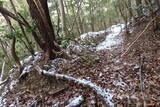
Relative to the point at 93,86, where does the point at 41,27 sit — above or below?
above

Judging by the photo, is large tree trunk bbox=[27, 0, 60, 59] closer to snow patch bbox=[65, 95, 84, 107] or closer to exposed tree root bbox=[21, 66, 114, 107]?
exposed tree root bbox=[21, 66, 114, 107]

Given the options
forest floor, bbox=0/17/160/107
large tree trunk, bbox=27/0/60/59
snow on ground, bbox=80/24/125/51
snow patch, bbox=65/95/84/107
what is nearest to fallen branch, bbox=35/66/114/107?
forest floor, bbox=0/17/160/107

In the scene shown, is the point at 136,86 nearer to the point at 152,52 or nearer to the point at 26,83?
the point at 152,52

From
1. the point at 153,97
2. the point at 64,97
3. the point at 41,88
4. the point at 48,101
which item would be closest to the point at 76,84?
the point at 64,97

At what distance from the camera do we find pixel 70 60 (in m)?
6.25

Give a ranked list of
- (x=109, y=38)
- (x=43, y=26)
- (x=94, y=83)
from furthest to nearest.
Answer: (x=109, y=38) < (x=43, y=26) < (x=94, y=83)

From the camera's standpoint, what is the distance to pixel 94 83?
4.44m

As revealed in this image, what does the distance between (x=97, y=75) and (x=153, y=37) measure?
3440 mm

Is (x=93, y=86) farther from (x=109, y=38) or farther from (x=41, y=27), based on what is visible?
(x=109, y=38)

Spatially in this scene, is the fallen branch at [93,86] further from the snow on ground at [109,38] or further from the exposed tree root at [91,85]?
the snow on ground at [109,38]

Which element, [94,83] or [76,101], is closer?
[76,101]

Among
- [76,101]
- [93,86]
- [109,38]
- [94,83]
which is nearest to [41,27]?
[94,83]

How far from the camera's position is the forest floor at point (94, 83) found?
3746 millimetres

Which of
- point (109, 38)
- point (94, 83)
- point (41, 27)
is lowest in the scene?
point (109, 38)
